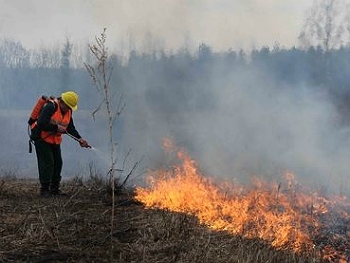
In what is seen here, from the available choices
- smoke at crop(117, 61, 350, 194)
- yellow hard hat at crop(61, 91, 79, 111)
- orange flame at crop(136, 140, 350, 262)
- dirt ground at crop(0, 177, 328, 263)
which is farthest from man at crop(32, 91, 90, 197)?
smoke at crop(117, 61, 350, 194)

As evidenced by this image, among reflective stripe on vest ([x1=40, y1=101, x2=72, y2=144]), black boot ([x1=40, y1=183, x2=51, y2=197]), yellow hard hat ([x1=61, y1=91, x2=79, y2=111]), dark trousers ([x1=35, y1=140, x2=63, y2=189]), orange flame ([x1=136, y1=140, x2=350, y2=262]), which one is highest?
yellow hard hat ([x1=61, y1=91, x2=79, y2=111])

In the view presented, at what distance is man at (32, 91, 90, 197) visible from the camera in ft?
24.0

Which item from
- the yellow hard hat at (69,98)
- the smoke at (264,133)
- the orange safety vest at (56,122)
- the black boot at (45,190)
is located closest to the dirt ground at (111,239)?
the black boot at (45,190)

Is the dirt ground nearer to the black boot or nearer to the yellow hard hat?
the black boot

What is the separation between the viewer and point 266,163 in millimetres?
14617

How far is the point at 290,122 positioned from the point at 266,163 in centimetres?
149

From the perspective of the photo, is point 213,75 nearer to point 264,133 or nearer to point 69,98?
point 264,133

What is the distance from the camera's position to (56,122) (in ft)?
24.5

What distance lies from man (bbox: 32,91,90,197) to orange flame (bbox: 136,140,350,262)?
4.55ft

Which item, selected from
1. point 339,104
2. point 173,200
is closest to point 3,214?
point 173,200

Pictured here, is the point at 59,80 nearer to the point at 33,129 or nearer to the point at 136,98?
the point at 136,98

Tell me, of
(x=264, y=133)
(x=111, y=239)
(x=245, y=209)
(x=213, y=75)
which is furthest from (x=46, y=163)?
(x=213, y=75)

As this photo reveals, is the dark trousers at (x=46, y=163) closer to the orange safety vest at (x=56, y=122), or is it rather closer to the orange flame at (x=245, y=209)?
the orange safety vest at (x=56, y=122)

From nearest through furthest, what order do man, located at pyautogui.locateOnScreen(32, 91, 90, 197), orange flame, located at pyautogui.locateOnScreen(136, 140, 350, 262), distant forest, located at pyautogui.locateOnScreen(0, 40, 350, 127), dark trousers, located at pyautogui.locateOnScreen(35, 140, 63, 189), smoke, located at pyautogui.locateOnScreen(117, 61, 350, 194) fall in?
1. orange flame, located at pyautogui.locateOnScreen(136, 140, 350, 262)
2. man, located at pyautogui.locateOnScreen(32, 91, 90, 197)
3. dark trousers, located at pyautogui.locateOnScreen(35, 140, 63, 189)
4. smoke, located at pyautogui.locateOnScreen(117, 61, 350, 194)
5. distant forest, located at pyautogui.locateOnScreen(0, 40, 350, 127)
